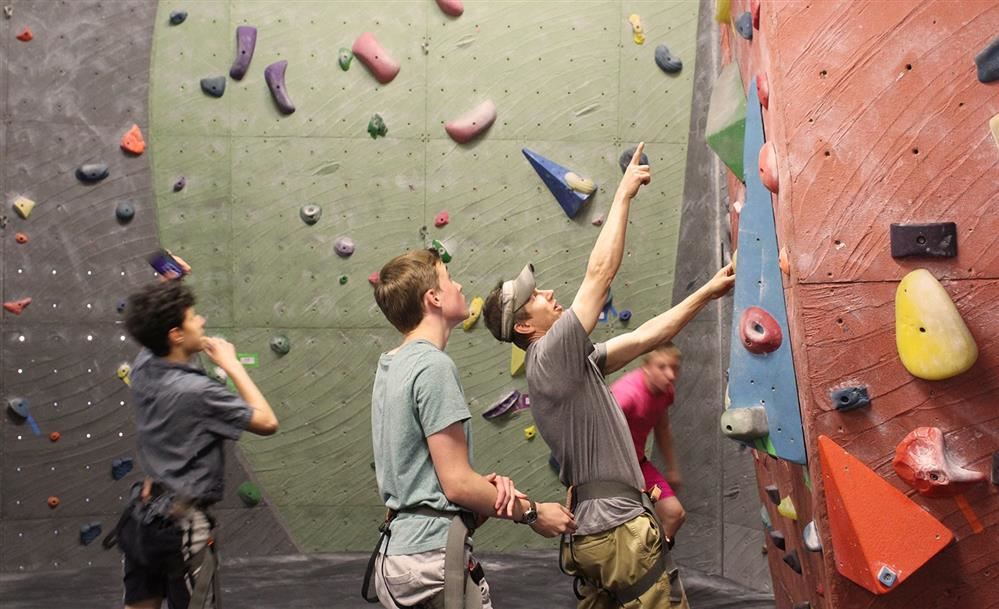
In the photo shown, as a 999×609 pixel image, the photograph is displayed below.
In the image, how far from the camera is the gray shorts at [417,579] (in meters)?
2.19

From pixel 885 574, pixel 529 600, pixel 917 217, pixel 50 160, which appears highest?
pixel 50 160

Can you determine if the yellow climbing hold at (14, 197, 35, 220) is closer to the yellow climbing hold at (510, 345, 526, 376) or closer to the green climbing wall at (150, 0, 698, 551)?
the green climbing wall at (150, 0, 698, 551)

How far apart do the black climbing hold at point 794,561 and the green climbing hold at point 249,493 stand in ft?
9.67

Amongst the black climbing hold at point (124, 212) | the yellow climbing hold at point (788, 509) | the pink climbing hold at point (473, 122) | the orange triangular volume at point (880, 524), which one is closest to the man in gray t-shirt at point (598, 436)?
the yellow climbing hold at point (788, 509)

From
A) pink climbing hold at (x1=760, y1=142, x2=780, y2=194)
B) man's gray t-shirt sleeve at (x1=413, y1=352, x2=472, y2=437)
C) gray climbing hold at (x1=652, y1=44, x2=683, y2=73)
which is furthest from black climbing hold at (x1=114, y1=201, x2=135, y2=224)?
pink climbing hold at (x1=760, y1=142, x2=780, y2=194)

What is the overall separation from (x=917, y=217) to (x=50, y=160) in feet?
13.4

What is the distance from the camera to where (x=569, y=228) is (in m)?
5.29

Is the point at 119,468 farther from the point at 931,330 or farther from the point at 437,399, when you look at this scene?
the point at 931,330

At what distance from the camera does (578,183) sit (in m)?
5.23

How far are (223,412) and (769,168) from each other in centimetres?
131

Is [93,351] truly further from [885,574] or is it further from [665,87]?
[885,574]

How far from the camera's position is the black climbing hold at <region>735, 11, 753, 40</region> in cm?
257

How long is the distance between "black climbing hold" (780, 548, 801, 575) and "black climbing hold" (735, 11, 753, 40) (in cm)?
127

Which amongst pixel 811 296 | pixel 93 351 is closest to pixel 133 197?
pixel 93 351
